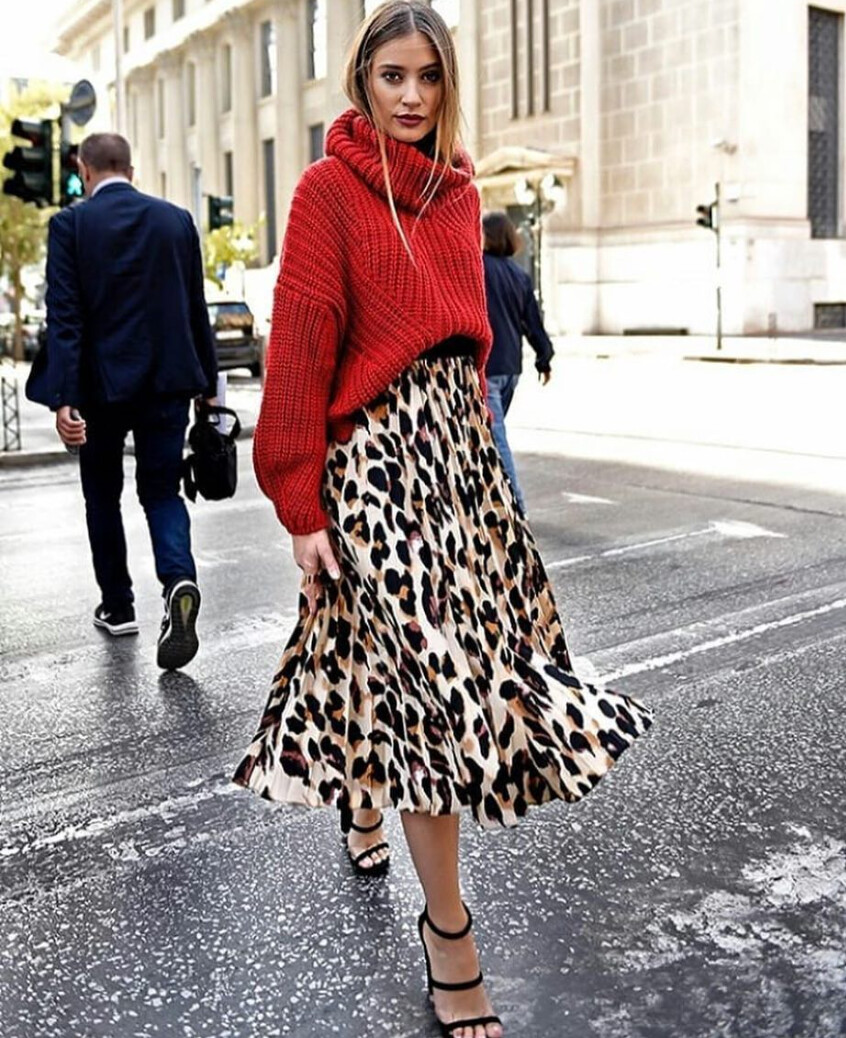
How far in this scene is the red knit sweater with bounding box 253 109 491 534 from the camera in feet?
8.75

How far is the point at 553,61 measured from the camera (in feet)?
137

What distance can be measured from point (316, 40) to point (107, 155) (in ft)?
173

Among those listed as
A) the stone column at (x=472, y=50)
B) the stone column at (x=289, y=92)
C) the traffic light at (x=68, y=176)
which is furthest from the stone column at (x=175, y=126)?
the traffic light at (x=68, y=176)

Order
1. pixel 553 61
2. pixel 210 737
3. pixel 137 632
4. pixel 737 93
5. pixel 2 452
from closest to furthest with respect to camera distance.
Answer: pixel 210 737, pixel 137 632, pixel 2 452, pixel 737 93, pixel 553 61

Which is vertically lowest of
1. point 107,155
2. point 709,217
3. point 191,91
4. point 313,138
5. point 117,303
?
point 117,303

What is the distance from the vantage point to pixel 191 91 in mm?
64938

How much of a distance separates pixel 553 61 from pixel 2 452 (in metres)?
32.7

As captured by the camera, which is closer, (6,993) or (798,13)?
(6,993)

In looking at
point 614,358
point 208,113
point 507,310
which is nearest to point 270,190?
point 208,113

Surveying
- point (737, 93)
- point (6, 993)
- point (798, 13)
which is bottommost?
point (6, 993)

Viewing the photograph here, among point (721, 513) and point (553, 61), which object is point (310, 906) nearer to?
point (721, 513)

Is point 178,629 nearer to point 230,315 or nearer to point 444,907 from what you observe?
point 444,907

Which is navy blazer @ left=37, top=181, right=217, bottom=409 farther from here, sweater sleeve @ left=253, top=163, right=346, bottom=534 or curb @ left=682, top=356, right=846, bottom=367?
curb @ left=682, top=356, right=846, bottom=367

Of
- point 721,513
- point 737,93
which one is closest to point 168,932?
point 721,513
